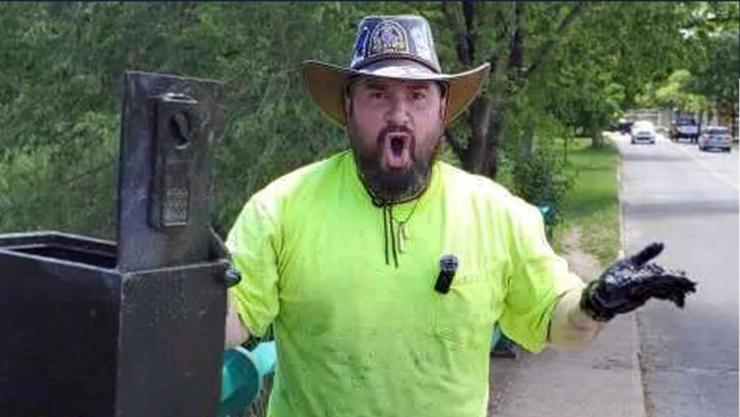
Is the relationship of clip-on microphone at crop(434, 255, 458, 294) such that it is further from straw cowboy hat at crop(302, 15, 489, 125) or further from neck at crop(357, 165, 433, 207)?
straw cowboy hat at crop(302, 15, 489, 125)

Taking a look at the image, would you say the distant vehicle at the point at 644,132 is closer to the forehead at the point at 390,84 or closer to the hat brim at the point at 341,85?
the hat brim at the point at 341,85

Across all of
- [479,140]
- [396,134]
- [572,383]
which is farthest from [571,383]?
[396,134]

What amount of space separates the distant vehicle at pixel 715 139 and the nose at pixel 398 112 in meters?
35.0

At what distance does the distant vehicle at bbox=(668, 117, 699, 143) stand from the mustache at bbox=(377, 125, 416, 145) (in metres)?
44.0

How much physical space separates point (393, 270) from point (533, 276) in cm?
32

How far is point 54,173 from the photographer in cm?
916

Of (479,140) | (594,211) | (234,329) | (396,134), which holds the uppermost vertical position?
(396,134)

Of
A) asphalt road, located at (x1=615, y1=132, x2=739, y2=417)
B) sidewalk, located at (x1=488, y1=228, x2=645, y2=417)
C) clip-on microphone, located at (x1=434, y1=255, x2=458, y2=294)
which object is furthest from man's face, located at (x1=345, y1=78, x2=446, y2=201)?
asphalt road, located at (x1=615, y1=132, x2=739, y2=417)

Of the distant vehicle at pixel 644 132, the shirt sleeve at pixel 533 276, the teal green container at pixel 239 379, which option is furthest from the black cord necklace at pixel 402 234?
the distant vehicle at pixel 644 132

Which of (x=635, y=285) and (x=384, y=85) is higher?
(x=384, y=85)

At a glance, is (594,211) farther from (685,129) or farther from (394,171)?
(685,129)

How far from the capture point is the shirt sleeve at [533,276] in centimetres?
270

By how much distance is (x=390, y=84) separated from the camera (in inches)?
104

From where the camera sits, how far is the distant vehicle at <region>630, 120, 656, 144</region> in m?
66.9
